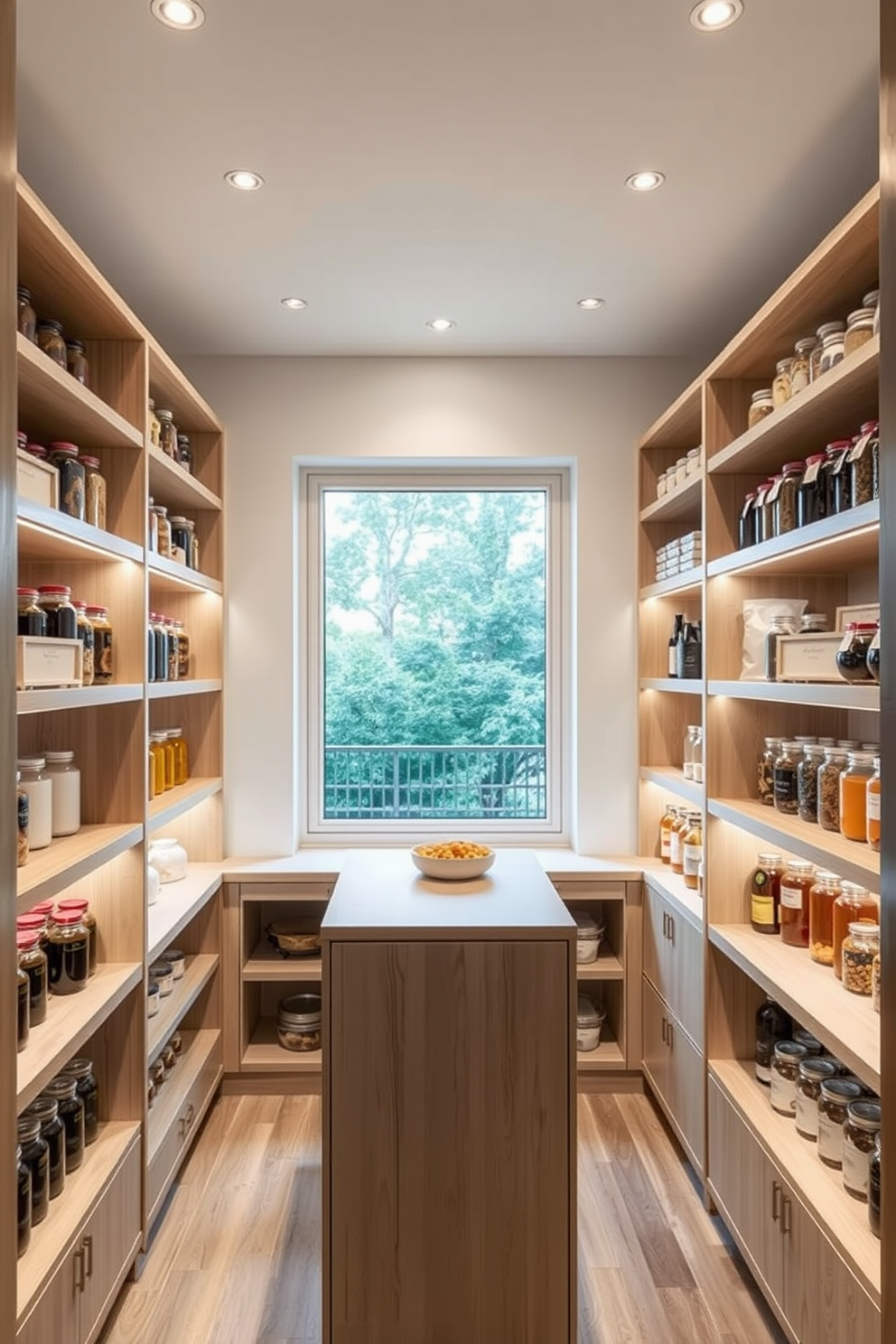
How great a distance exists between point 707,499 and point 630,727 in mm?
1180

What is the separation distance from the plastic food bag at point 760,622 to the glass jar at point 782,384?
519 millimetres

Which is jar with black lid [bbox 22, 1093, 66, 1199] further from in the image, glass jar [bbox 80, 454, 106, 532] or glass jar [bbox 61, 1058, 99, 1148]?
glass jar [bbox 80, 454, 106, 532]

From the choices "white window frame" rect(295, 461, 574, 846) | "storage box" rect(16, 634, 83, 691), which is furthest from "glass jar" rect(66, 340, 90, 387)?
"white window frame" rect(295, 461, 574, 846)

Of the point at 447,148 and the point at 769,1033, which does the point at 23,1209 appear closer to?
the point at 769,1033

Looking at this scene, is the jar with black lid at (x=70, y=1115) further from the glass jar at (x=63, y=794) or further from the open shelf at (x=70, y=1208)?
the glass jar at (x=63, y=794)

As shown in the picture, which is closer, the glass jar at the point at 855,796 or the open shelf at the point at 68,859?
the open shelf at the point at 68,859

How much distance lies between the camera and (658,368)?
3352 millimetres

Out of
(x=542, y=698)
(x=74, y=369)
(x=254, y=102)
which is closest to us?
(x=254, y=102)

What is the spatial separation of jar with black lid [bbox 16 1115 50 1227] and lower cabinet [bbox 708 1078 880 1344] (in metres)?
1.54

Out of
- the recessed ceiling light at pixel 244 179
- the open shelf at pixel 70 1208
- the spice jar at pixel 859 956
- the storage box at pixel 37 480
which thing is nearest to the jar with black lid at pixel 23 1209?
the open shelf at pixel 70 1208

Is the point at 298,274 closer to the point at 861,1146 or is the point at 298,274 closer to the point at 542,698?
the point at 542,698

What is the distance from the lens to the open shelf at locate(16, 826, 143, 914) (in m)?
1.59

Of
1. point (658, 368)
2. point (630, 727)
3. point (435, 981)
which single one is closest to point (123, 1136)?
point (435, 981)

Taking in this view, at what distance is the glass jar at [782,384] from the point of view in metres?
2.08
